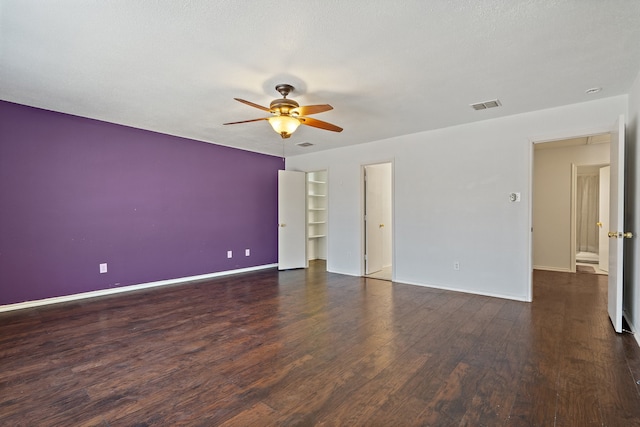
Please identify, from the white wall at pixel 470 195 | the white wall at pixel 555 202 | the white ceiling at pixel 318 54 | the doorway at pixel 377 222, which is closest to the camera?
the white ceiling at pixel 318 54

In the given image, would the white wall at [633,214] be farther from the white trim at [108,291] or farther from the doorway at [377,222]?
the white trim at [108,291]

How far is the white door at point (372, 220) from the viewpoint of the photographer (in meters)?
5.73

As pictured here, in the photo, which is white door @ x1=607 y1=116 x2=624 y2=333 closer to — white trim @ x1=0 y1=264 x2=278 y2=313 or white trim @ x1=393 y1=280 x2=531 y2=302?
white trim @ x1=393 y1=280 x2=531 y2=302

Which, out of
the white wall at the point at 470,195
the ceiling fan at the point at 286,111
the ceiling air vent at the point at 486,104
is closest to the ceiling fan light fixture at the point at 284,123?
the ceiling fan at the point at 286,111

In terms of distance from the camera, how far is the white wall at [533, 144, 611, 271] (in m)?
5.87

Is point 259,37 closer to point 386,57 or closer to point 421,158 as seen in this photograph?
point 386,57

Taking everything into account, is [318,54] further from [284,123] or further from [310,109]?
[284,123]

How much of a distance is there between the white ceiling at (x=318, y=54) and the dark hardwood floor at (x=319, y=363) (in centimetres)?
242

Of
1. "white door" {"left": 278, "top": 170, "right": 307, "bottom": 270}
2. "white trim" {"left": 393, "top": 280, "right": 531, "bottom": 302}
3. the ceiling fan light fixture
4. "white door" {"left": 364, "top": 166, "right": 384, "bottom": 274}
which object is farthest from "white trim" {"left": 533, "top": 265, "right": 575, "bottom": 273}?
the ceiling fan light fixture

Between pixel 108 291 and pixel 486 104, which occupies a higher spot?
pixel 486 104

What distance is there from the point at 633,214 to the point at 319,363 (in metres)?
3.38

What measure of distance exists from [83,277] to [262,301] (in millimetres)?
2487

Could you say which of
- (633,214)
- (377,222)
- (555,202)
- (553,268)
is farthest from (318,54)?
(553,268)

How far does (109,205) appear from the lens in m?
4.45
